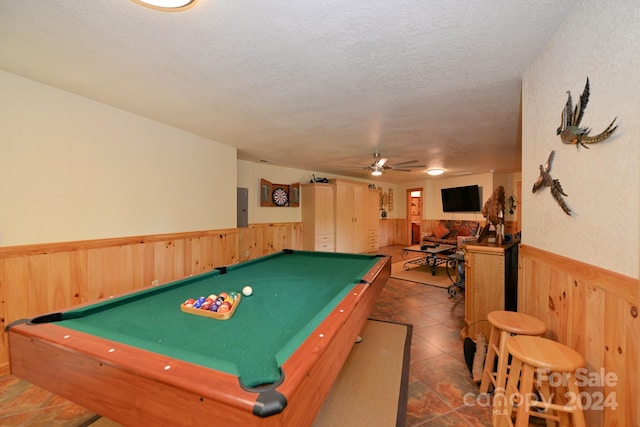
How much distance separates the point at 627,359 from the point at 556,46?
156 centimetres

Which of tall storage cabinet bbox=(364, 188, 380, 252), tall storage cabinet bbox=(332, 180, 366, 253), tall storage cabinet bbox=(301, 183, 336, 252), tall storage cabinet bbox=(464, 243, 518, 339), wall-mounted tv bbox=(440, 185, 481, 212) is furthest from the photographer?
tall storage cabinet bbox=(364, 188, 380, 252)

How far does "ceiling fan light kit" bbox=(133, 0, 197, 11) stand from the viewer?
3.67ft

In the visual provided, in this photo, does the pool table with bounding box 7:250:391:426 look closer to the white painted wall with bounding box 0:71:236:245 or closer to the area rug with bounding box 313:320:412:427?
the area rug with bounding box 313:320:412:427

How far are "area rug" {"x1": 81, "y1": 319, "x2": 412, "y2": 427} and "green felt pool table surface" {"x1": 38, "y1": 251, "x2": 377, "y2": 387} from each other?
690mm

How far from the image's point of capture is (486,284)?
2.41 metres

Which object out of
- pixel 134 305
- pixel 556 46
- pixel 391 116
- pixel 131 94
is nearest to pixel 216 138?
pixel 131 94

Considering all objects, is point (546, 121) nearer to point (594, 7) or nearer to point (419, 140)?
point (594, 7)

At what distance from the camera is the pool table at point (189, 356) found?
2.33ft

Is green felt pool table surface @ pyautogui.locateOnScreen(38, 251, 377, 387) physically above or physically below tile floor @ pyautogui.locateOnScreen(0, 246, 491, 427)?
above

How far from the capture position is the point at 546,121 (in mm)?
1505

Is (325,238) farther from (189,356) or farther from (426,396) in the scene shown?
(189,356)

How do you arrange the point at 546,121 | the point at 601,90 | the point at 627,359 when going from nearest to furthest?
the point at 627,359 < the point at 601,90 < the point at 546,121

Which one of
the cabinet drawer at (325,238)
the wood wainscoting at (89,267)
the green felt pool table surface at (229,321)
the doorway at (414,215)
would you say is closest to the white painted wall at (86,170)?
the wood wainscoting at (89,267)

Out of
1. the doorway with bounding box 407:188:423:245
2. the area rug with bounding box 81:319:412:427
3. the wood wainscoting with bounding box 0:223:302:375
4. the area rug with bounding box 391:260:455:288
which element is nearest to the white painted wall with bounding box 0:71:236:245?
the wood wainscoting with bounding box 0:223:302:375
